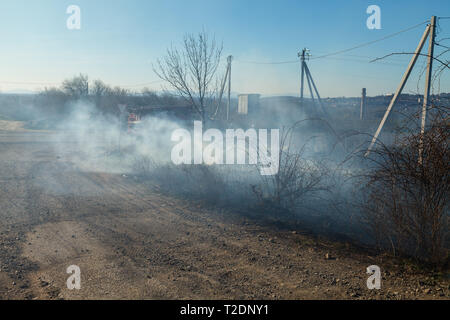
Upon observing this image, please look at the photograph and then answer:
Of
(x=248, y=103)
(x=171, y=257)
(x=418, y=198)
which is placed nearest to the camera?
(x=418, y=198)

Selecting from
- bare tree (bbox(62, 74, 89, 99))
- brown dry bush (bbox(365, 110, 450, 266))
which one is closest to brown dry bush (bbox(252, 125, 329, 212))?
brown dry bush (bbox(365, 110, 450, 266))

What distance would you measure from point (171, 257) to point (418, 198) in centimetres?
355

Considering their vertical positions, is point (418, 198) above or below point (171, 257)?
above

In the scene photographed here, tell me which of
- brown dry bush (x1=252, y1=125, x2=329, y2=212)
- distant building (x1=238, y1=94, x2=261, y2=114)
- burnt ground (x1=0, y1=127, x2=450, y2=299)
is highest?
distant building (x1=238, y1=94, x2=261, y2=114)

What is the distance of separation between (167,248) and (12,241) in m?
2.58

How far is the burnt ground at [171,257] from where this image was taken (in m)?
3.63

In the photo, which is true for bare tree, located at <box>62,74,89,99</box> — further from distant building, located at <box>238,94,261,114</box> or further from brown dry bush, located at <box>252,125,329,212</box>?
brown dry bush, located at <box>252,125,329,212</box>

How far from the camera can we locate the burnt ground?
3.63 meters

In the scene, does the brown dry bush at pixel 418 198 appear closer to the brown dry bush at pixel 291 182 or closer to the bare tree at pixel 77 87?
the brown dry bush at pixel 291 182

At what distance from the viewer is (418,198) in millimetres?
4266

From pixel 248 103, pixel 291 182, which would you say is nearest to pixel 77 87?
pixel 248 103

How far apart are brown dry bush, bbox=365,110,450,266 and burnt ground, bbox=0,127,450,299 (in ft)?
1.42

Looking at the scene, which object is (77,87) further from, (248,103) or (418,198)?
(418,198)

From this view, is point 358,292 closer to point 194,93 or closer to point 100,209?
point 100,209
